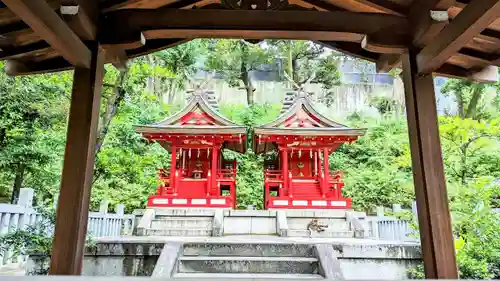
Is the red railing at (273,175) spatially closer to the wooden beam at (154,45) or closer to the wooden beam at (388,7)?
the wooden beam at (154,45)

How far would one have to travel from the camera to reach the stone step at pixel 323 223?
396 inches

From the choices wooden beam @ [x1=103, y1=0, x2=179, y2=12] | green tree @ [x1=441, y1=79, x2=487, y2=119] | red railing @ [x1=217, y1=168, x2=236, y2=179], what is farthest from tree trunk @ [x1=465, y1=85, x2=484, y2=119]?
wooden beam @ [x1=103, y1=0, x2=179, y2=12]

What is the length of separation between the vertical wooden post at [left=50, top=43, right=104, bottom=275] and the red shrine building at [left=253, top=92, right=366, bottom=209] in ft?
28.6

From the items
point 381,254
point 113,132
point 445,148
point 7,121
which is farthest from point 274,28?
→ point 113,132

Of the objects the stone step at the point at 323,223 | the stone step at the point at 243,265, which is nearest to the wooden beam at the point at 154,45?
the stone step at the point at 243,265

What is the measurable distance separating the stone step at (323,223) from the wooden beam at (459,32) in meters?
7.65

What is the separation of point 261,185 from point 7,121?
12448 mm

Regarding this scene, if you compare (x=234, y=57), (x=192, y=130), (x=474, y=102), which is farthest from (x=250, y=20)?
(x=234, y=57)

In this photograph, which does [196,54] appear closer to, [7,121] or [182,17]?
[7,121]

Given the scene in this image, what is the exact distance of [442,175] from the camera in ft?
9.59

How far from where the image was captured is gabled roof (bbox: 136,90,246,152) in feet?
37.8

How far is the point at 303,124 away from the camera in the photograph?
1242cm

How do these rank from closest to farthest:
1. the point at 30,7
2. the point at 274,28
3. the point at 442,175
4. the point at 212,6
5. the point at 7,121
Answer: the point at 30,7, the point at 442,175, the point at 274,28, the point at 212,6, the point at 7,121

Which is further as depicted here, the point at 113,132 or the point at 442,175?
the point at 113,132
